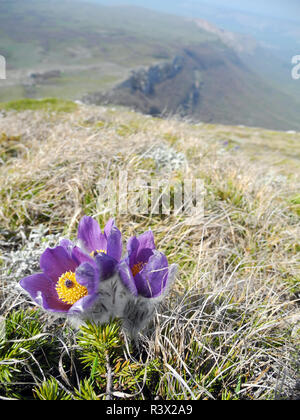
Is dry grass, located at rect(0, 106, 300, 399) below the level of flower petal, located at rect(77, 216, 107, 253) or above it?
below

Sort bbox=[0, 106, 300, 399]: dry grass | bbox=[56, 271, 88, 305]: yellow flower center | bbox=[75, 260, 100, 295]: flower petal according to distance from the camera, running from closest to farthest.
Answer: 1. bbox=[75, 260, 100, 295]: flower petal
2. bbox=[56, 271, 88, 305]: yellow flower center
3. bbox=[0, 106, 300, 399]: dry grass

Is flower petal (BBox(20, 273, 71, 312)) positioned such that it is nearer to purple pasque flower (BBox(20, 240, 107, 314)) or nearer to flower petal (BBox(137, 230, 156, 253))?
purple pasque flower (BBox(20, 240, 107, 314))

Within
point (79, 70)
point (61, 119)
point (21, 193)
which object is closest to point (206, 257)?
point (21, 193)

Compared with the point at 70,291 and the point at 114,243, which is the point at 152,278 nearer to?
the point at 114,243

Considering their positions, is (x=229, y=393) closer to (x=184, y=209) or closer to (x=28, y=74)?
(x=184, y=209)

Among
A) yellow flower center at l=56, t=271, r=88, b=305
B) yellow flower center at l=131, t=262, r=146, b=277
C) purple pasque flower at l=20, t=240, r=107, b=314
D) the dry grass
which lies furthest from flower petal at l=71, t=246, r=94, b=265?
the dry grass

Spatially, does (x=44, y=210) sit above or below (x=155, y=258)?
below

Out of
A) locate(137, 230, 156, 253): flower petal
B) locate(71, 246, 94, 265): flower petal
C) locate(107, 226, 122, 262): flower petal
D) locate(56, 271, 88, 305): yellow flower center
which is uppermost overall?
locate(107, 226, 122, 262): flower petal
